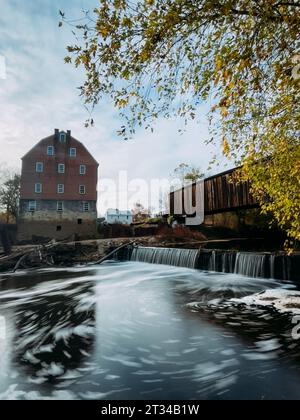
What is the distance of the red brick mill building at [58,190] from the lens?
35781mm

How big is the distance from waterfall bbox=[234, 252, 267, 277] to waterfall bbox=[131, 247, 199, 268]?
3.08 meters

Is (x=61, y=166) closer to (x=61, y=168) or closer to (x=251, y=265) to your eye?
(x=61, y=168)

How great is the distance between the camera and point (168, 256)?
19.8 meters

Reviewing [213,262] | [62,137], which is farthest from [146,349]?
[62,137]

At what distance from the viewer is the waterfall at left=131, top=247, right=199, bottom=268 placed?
58.9 feet

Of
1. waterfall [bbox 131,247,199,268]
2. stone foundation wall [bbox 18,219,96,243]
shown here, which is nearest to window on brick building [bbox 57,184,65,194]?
stone foundation wall [bbox 18,219,96,243]

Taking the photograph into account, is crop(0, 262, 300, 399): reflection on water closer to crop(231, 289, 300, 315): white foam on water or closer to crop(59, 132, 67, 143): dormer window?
crop(231, 289, 300, 315): white foam on water

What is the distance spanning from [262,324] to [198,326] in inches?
57.7

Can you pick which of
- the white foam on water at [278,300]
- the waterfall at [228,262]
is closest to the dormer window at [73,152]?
the waterfall at [228,262]

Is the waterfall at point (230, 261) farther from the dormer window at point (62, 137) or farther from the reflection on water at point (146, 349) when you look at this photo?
the dormer window at point (62, 137)

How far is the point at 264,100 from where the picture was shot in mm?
5430

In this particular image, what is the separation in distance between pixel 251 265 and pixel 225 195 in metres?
6.37

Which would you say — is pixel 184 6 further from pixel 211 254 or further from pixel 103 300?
pixel 211 254
